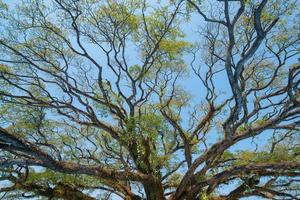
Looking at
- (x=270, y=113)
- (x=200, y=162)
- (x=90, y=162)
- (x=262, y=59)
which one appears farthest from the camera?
(x=90, y=162)

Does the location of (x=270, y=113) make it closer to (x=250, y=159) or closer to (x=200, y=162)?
(x=250, y=159)

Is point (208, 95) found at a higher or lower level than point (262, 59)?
lower

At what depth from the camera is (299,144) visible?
11422 millimetres

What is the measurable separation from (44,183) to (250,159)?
18.3 feet

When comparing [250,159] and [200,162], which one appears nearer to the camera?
[200,162]

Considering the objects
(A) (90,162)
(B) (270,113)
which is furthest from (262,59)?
(A) (90,162)

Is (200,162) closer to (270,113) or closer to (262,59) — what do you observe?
(270,113)

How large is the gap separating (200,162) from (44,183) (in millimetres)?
4325

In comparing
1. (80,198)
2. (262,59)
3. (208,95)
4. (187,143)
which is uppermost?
(262,59)

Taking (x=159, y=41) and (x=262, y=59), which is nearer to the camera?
(x=159, y=41)

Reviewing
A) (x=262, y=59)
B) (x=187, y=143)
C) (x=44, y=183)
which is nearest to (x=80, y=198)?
(x=44, y=183)

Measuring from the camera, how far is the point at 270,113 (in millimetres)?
10328

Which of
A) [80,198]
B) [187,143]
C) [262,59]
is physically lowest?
[80,198]

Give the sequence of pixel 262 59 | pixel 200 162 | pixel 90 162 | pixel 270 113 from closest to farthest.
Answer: pixel 200 162
pixel 270 113
pixel 262 59
pixel 90 162
